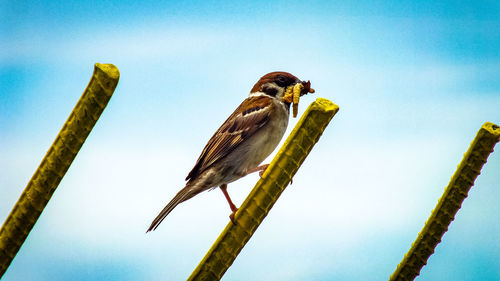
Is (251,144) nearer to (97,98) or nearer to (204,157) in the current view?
(204,157)

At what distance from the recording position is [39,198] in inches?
131

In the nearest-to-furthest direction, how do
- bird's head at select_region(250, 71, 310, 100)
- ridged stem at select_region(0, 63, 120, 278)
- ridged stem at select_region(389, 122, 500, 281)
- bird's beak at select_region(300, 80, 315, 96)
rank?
ridged stem at select_region(0, 63, 120, 278), ridged stem at select_region(389, 122, 500, 281), bird's beak at select_region(300, 80, 315, 96), bird's head at select_region(250, 71, 310, 100)

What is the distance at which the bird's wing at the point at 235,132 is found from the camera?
4359mm

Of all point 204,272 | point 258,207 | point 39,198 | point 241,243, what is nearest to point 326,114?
point 258,207

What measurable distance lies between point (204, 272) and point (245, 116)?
163 centimetres

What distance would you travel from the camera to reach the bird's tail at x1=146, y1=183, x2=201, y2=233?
3.70m

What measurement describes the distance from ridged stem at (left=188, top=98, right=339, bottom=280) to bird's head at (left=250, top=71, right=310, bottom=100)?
1551 millimetres

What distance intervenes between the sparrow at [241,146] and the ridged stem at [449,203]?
1.40 metres

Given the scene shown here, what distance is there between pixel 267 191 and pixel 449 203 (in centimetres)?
123

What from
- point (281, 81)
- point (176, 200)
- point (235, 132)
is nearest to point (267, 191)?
point (176, 200)

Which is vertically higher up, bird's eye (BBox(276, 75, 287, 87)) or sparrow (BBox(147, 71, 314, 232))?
bird's eye (BBox(276, 75, 287, 87))

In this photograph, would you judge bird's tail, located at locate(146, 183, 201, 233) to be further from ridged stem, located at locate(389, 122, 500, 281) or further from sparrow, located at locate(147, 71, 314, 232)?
ridged stem, located at locate(389, 122, 500, 281)

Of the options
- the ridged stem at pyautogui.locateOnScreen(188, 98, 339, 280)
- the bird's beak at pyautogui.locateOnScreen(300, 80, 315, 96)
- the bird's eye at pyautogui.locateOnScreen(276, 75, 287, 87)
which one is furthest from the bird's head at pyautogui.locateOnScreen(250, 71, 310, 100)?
the ridged stem at pyautogui.locateOnScreen(188, 98, 339, 280)

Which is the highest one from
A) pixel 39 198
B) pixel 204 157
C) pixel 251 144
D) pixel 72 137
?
pixel 251 144
